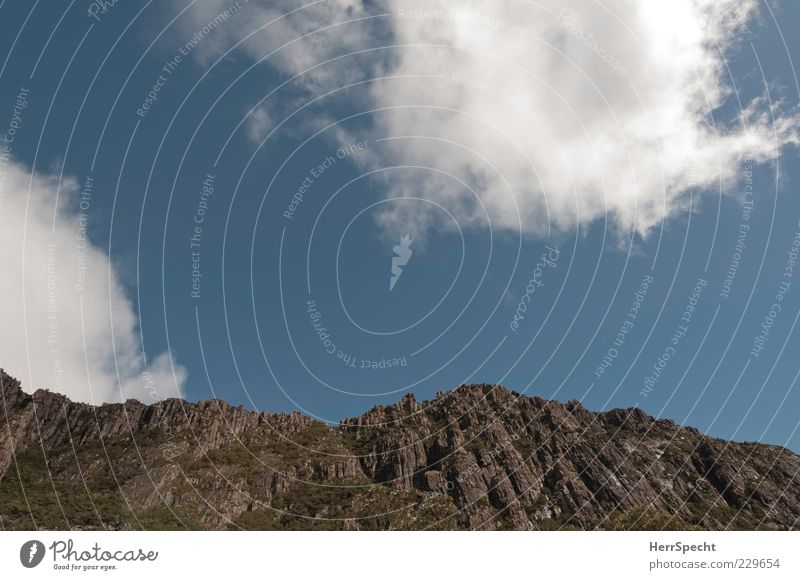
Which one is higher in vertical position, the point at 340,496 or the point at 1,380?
the point at 1,380

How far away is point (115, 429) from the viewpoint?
19888 cm

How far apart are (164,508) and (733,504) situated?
651 feet

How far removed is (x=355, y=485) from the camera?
168 m
